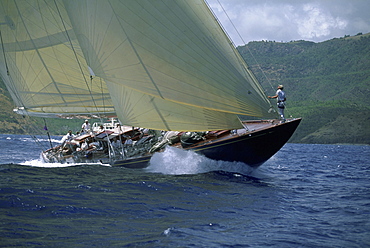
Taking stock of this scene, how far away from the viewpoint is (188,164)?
671 inches

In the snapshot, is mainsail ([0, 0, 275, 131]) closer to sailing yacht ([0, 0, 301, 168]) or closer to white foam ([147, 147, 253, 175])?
sailing yacht ([0, 0, 301, 168])

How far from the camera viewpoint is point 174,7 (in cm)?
1448

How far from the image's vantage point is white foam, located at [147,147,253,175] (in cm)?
1694

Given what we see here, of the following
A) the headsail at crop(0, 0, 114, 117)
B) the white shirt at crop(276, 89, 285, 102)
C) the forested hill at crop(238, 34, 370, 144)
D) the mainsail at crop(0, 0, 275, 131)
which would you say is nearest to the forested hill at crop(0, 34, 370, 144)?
the forested hill at crop(238, 34, 370, 144)

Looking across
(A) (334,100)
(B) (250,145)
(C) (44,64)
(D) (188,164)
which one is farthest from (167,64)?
(A) (334,100)

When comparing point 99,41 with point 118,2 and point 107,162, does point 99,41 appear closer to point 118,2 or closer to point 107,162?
point 118,2

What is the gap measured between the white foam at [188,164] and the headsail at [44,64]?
5.02 meters

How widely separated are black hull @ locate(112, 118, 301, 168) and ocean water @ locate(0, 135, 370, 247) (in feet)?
3.63

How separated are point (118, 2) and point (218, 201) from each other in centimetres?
828

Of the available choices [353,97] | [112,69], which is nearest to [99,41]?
[112,69]

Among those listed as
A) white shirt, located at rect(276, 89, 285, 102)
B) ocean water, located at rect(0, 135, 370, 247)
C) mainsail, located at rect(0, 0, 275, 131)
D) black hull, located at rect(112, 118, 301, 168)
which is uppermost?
mainsail, located at rect(0, 0, 275, 131)

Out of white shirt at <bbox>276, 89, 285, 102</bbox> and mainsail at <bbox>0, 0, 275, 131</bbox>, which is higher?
mainsail at <bbox>0, 0, 275, 131</bbox>

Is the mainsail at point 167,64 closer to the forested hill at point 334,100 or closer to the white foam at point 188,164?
the white foam at point 188,164

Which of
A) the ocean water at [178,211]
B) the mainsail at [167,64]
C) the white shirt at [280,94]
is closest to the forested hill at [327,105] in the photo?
the white shirt at [280,94]
